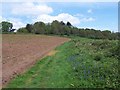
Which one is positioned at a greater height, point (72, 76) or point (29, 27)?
point (29, 27)

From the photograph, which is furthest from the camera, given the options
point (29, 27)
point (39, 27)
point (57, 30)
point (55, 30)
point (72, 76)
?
point (29, 27)

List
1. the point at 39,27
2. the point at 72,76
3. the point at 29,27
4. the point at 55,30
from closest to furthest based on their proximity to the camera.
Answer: the point at 72,76, the point at 55,30, the point at 39,27, the point at 29,27

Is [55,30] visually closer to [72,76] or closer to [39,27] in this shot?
[39,27]

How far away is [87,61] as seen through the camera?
16938mm

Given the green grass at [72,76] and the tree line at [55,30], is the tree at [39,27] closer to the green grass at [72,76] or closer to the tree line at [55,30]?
the tree line at [55,30]

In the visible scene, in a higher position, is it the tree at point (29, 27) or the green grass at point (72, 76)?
the tree at point (29, 27)

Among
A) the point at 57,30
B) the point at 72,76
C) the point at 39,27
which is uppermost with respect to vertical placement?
the point at 39,27

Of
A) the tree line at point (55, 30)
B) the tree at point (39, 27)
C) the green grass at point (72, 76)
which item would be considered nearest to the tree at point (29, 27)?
the tree line at point (55, 30)

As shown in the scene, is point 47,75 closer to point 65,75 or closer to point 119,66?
point 65,75

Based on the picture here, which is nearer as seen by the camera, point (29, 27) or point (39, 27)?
point (39, 27)

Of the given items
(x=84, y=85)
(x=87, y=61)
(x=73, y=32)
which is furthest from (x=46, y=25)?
(x=84, y=85)

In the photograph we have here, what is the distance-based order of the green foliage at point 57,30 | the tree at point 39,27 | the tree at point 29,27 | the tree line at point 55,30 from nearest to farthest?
the tree line at point 55,30, the green foliage at point 57,30, the tree at point 39,27, the tree at point 29,27

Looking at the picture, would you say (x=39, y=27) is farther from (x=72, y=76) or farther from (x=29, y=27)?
(x=72, y=76)

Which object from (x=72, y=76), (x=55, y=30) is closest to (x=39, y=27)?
(x=55, y=30)
